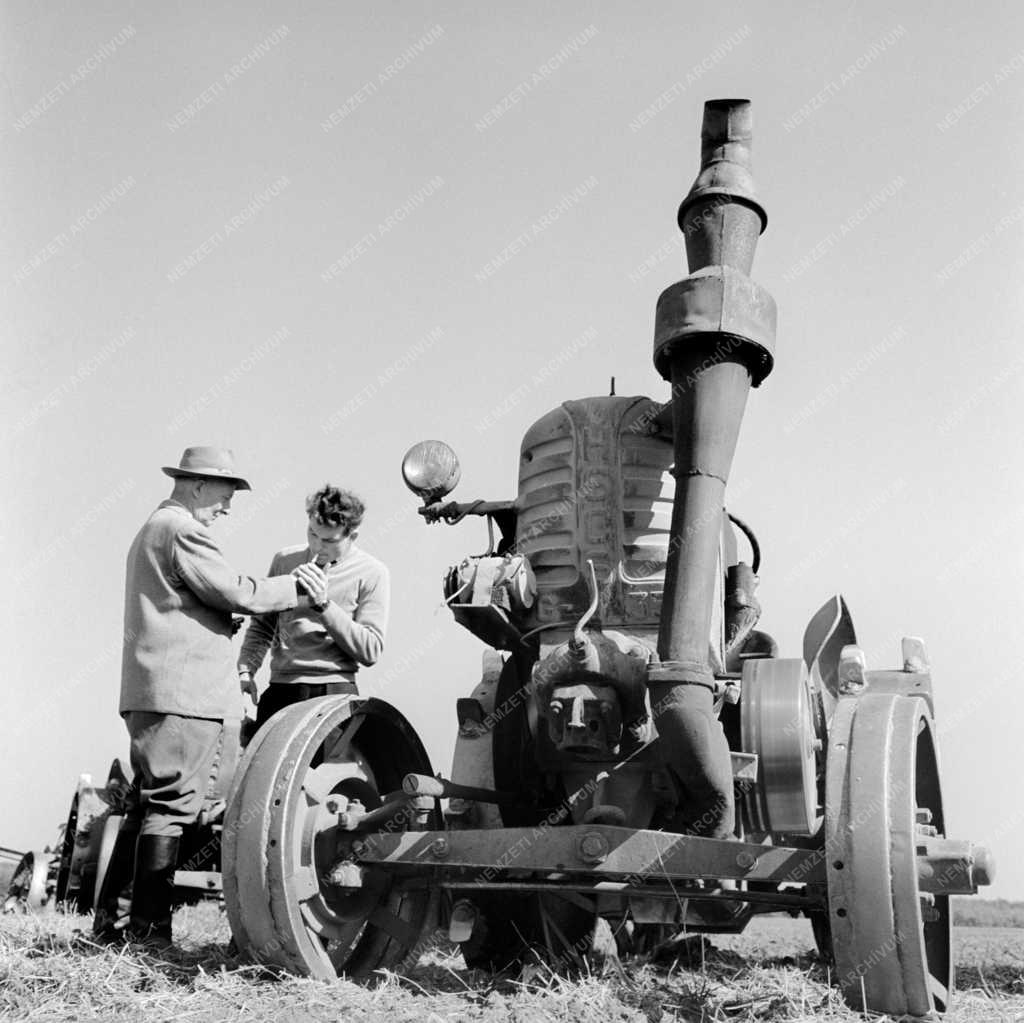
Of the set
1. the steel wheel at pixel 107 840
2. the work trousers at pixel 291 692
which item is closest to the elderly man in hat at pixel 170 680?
the work trousers at pixel 291 692

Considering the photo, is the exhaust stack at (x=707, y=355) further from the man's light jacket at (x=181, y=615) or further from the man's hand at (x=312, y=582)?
the man's light jacket at (x=181, y=615)

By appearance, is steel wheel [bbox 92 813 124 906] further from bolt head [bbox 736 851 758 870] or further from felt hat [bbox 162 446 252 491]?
bolt head [bbox 736 851 758 870]

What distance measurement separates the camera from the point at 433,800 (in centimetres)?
489

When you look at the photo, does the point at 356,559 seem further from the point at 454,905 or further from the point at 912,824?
the point at 912,824

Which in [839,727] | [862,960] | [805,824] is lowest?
[862,960]

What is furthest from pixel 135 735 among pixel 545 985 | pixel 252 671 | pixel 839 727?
pixel 839 727

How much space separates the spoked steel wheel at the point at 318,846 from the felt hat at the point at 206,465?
110 centimetres

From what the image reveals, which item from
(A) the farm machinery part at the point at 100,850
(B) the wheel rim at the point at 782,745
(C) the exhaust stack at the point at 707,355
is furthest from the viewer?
(A) the farm machinery part at the point at 100,850

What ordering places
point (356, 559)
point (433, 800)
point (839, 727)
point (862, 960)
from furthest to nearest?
point (356, 559) < point (433, 800) < point (839, 727) < point (862, 960)

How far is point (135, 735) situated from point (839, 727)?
2.64 metres

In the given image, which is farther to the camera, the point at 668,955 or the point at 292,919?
the point at 668,955

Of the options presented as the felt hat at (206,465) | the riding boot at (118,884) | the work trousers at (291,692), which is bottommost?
the riding boot at (118,884)

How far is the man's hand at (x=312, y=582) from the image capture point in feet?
16.6

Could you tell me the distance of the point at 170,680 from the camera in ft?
15.6
